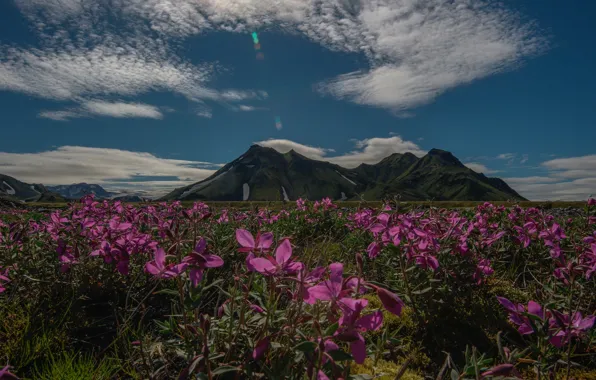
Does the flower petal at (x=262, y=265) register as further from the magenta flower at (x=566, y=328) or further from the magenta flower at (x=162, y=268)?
the magenta flower at (x=566, y=328)

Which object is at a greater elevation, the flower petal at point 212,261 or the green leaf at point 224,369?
the flower petal at point 212,261

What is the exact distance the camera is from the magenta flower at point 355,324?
4.31ft

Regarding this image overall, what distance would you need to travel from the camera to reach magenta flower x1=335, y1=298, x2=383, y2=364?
4.31 feet

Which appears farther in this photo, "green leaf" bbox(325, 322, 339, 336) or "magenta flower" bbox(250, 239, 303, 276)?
"magenta flower" bbox(250, 239, 303, 276)

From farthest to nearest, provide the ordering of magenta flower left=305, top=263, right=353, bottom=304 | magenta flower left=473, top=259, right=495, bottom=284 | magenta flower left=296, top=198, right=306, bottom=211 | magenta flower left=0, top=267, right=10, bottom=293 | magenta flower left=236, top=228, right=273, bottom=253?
1. magenta flower left=296, top=198, right=306, bottom=211
2. magenta flower left=473, top=259, right=495, bottom=284
3. magenta flower left=0, top=267, right=10, bottom=293
4. magenta flower left=236, top=228, right=273, bottom=253
5. magenta flower left=305, top=263, right=353, bottom=304

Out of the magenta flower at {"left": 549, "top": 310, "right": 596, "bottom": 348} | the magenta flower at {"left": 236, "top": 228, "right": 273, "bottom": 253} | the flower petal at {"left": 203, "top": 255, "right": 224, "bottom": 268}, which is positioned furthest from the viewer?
the magenta flower at {"left": 549, "top": 310, "right": 596, "bottom": 348}

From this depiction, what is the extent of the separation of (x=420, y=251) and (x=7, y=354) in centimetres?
390

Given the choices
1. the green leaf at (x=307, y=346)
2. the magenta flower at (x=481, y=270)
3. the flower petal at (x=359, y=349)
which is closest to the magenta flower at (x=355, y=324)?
the flower petal at (x=359, y=349)

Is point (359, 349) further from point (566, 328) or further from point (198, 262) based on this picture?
point (566, 328)

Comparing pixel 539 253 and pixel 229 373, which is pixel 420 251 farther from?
pixel 539 253

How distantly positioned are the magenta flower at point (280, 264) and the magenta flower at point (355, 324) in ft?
1.00

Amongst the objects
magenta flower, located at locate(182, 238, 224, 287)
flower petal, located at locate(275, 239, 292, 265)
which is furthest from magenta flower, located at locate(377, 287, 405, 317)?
magenta flower, located at locate(182, 238, 224, 287)

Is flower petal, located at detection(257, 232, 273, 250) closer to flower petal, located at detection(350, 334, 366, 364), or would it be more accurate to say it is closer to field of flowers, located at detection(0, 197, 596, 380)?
field of flowers, located at detection(0, 197, 596, 380)

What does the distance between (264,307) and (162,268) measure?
2.65 feet
